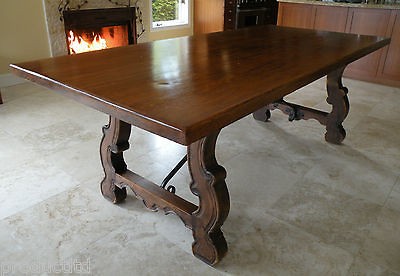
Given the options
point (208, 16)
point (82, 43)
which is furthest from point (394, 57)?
point (82, 43)

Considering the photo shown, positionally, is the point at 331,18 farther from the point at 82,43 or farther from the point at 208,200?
the point at 208,200

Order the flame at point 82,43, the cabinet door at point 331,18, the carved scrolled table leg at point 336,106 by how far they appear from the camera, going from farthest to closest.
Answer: the flame at point 82,43 → the cabinet door at point 331,18 → the carved scrolled table leg at point 336,106

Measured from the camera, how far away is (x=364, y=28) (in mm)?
4090

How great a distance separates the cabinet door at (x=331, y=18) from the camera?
4.19 meters

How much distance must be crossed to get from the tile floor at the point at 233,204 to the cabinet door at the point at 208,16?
114 inches

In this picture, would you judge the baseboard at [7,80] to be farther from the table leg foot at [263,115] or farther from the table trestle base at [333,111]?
the table trestle base at [333,111]

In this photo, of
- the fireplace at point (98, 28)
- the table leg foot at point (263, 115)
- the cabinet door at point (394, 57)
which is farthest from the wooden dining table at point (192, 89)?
the fireplace at point (98, 28)

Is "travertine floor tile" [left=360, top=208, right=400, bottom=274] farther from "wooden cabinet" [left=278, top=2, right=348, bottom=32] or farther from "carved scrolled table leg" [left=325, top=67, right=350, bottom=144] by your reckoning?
"wooden cabinet" [left=278, top=2, right=348, bottom=32]

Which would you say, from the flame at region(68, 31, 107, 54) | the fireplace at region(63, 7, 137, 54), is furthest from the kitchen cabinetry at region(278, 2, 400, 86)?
the flame at region(68, 31, 107, 54)

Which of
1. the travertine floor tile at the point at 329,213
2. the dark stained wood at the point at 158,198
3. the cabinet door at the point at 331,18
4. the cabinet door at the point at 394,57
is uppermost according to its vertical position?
the cabinet door at the point at 331,18

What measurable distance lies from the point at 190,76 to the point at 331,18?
3.46 metres

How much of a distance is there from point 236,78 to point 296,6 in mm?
3552

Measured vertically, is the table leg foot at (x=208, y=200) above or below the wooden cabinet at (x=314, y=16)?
below

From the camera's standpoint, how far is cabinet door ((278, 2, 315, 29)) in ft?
14.5
